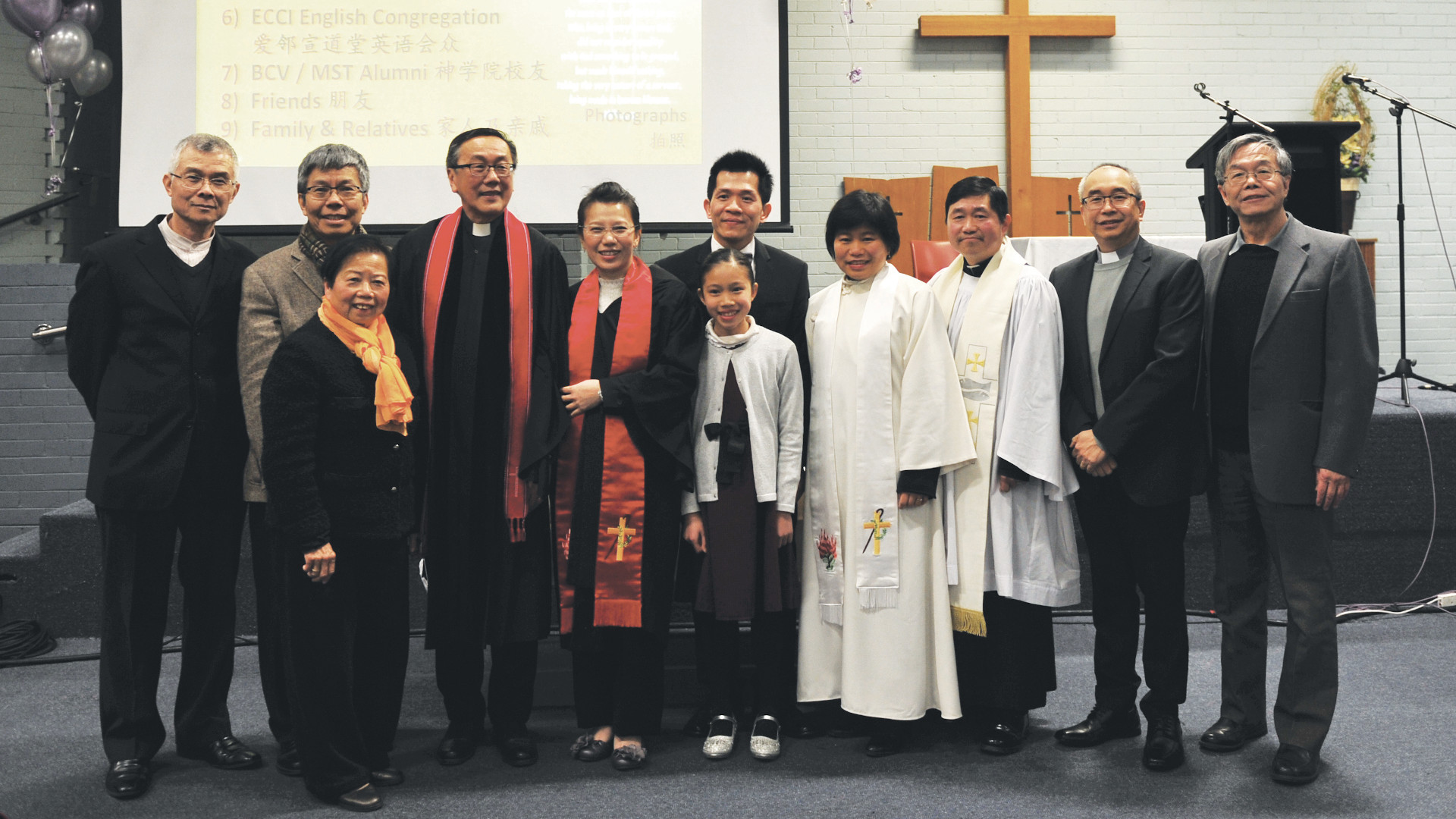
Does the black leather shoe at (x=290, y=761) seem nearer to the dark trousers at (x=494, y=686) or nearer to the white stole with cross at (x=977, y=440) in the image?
the dark trousers at (x=494, y=686)

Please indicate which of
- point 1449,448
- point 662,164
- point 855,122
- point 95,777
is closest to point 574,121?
point 662,164

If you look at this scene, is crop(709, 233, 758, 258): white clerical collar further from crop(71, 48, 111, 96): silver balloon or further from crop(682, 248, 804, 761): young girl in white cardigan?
crop(71, 48, 111, 96): silver balloon

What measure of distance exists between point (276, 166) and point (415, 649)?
2596mm

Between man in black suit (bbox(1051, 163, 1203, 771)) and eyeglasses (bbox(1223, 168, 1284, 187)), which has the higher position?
eyeglasses (bbox(1223, 168, 1284, 187))

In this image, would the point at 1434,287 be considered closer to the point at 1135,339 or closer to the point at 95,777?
the point at 1135,339

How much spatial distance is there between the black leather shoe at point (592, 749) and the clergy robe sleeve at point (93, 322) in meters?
1.59

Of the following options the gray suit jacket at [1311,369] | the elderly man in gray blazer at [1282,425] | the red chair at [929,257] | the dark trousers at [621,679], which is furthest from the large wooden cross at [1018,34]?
the dark trousers at [621,679]

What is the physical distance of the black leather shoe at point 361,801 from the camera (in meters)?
2.30

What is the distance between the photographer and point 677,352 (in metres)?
2.57

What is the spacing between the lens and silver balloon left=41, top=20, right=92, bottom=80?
14.8 feet

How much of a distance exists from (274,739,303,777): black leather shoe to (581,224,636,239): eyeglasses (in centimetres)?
159

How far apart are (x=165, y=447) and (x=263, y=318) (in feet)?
1.39

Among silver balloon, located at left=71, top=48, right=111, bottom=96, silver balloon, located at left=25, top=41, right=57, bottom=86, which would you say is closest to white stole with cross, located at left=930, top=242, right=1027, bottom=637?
silver balloon, located at left=71, top=48, right=111, bottom=96

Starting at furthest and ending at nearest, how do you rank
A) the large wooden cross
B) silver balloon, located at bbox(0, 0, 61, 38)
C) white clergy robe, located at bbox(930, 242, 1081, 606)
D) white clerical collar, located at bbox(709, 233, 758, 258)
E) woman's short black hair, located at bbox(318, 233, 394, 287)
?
the large wooden cross → silver balloon, located at bbox(0, 0, 61, 38) → white clerical collar, located at bbox(709, 233, 758, 258) → white clergy robe, located at bbox(930, 242, 1081, 606) → woman's short black hair, located at bbox(318, 233, 394, 287)
